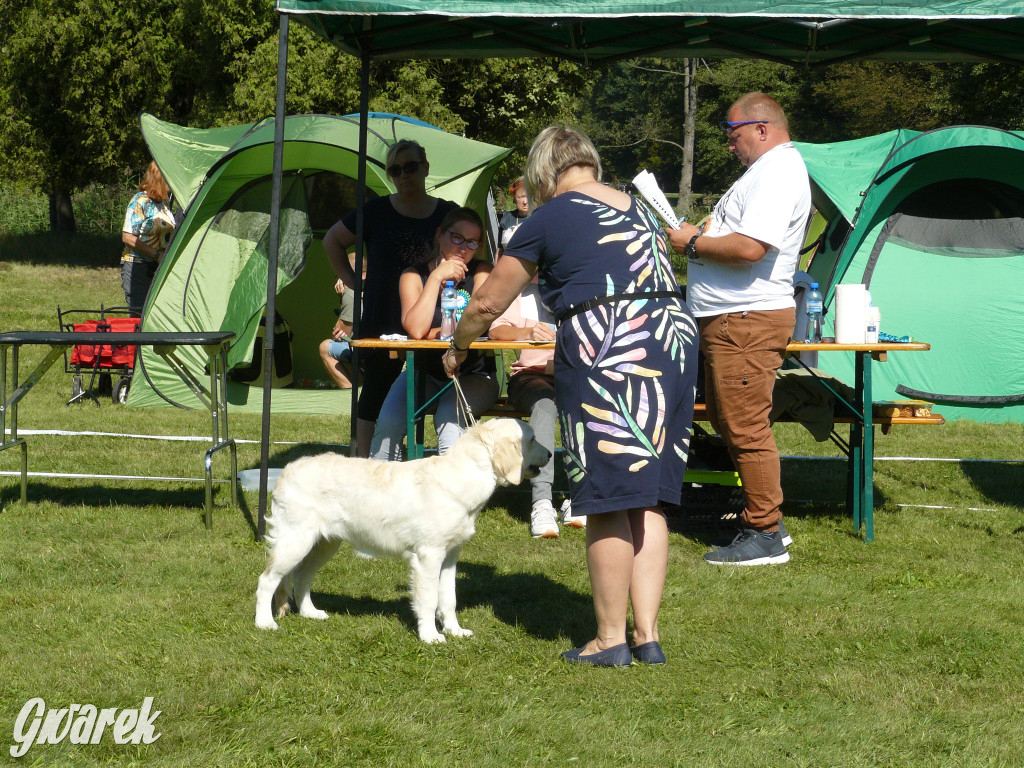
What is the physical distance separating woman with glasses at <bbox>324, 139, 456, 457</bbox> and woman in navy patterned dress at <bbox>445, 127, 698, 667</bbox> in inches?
80.5

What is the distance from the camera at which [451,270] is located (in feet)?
16.6

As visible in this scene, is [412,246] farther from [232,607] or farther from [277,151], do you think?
[232,607]

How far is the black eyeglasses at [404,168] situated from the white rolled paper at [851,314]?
7.13ft

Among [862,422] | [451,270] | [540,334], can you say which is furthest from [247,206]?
[862,422]

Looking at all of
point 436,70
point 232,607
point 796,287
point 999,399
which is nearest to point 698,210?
point 436,70

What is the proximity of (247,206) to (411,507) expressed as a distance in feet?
19.7

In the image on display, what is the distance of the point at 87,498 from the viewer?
227 inches

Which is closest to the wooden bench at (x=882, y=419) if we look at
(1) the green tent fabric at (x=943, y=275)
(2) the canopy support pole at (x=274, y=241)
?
(2) the canopy support pole at (x=274, y=241)

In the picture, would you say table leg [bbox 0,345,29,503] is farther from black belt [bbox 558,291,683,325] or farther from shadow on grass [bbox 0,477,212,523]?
black belt [bbox 558,291,683,325]

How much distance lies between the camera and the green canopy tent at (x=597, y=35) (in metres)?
4.25

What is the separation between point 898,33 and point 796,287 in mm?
1343

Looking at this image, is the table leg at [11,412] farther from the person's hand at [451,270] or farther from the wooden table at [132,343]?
the person's hand at [451,270]

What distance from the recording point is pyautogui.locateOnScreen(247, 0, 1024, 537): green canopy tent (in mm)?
4246

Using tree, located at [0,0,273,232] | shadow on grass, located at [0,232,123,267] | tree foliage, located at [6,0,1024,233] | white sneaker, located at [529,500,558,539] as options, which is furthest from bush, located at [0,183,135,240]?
white sneaker, located at [529,500,558,539]
